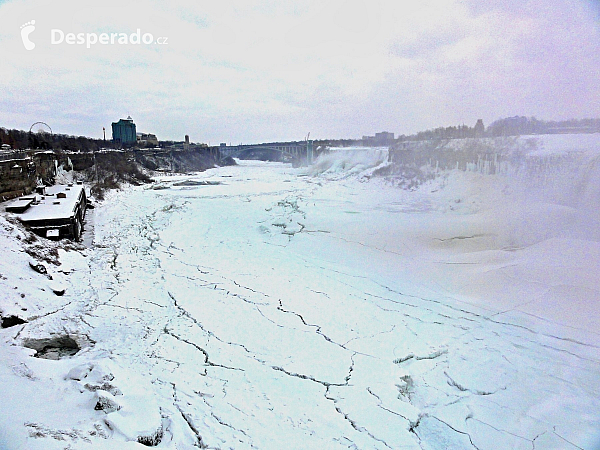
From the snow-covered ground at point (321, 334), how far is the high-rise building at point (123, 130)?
35310mm

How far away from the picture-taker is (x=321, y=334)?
551cm

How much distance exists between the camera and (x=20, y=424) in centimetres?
273

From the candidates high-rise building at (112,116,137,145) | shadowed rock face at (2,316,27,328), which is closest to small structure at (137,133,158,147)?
high-rise building at (112,116,137,145)

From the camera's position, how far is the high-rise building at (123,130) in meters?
42.2

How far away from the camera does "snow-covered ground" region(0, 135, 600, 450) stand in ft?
11.5

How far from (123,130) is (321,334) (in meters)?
43.8

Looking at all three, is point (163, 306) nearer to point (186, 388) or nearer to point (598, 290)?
point (186, 388)

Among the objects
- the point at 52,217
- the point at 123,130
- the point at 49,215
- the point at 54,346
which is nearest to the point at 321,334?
the point at 54,346

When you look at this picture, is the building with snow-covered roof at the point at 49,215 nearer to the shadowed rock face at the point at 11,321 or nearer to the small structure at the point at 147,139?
the shadowed rock face at the point at 11,321

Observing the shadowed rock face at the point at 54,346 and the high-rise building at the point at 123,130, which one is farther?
the high-rise building at the point at 123,130

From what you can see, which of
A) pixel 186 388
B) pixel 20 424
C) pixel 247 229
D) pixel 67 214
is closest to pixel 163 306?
pixel 186 388

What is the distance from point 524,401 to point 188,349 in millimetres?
4091

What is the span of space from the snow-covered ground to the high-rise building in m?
35.3

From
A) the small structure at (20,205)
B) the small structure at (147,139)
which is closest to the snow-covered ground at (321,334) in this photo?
the small structure at (20,205)
